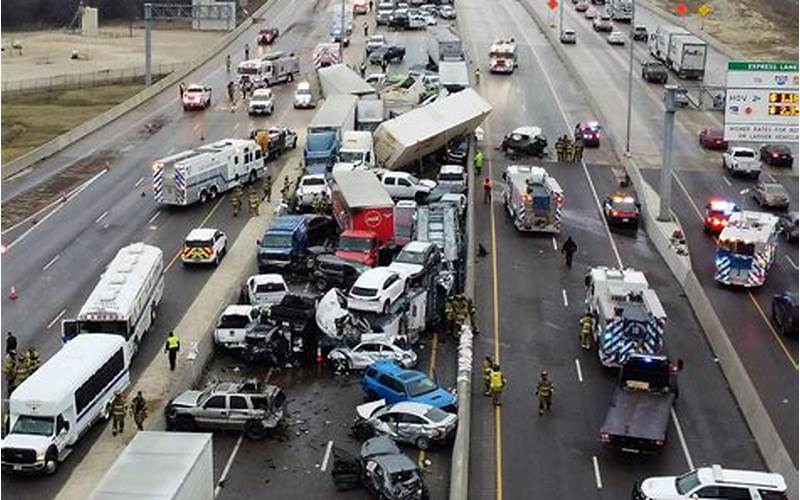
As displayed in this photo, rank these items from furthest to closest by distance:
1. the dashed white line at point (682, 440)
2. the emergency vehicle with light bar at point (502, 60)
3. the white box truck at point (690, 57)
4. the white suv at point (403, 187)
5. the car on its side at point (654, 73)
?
the emergency vehicle with light bar at point (502, 60)
the car on its side at point (654, 73)
the white box truck at point (690, 57)
the white suv at point (403, 187)
the dashed white line at point (682, 440)

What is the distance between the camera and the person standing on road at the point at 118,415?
107ft

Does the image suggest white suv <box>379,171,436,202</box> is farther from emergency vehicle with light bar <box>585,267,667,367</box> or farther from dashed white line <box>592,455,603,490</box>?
dashed white line <box>592,455,603,490</box>

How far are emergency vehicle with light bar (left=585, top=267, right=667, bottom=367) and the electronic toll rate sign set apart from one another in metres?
11.3

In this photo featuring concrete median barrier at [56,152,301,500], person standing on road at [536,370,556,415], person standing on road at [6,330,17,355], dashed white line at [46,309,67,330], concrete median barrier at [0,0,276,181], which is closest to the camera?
concrete median barrier at [56,152,301,500]

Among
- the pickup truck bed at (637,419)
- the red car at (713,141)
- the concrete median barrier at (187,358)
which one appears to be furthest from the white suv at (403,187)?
the pickup truck bed at (637,419)

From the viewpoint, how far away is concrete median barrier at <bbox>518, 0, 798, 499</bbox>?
30984mm

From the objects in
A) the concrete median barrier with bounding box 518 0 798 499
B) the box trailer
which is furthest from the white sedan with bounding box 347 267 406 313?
the box trailer

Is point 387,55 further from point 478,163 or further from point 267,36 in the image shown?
point 478,163

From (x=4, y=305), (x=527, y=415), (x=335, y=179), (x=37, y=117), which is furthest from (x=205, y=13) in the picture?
(x=527, y=415)

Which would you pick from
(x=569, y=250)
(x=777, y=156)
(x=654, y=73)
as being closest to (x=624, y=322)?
(x=569, y=250)

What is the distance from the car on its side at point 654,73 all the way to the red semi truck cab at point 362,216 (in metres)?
47.2

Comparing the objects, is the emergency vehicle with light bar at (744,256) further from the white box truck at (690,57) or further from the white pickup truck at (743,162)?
the white box truck at (690,57)

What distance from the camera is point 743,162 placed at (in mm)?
64125

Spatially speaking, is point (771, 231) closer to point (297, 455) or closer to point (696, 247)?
point (696, 247)
